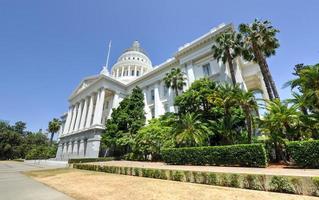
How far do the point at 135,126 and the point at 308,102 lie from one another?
968 inches

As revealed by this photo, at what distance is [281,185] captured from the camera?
8.02m

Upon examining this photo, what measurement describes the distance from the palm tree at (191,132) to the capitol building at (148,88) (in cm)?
888

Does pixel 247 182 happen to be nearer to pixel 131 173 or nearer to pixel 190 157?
pixel 131 173

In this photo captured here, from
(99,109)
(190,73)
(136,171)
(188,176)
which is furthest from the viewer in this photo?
(99,109)

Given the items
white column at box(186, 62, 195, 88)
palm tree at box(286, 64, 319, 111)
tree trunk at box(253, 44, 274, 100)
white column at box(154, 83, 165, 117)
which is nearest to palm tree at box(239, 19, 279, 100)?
tree trunk at box(253, 44, 274, 100)

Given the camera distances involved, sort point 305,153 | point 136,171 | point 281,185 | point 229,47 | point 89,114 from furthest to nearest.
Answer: point 89,114 < point 229,47 < point 136,171 < point 305,153 < point 281,185

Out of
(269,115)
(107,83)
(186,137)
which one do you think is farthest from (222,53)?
(107,83)

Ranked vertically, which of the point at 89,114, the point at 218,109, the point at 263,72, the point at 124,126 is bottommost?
the point at 218,109

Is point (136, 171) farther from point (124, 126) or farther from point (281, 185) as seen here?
point (124, 126)

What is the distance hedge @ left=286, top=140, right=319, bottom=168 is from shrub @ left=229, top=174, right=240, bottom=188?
8.33m

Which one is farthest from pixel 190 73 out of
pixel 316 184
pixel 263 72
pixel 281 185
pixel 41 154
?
pixel 41 154

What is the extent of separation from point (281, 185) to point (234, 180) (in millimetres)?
1977

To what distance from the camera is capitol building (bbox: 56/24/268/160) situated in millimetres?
31531

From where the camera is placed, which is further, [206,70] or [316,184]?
[206,70]
